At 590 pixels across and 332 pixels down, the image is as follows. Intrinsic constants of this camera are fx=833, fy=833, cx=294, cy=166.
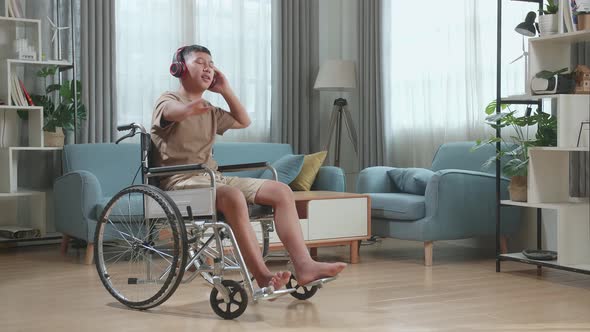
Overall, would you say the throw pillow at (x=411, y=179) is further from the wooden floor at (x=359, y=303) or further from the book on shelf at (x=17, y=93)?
the book on shelf at (x=17, y=93)

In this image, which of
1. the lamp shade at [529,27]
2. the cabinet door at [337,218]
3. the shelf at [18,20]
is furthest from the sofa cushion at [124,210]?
the lamp shade at [529,27]

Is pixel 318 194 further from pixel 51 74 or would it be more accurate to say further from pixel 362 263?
pixel 51 74

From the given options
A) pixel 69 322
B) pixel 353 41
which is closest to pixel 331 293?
pixel 69 322

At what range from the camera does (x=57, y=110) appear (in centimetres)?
527

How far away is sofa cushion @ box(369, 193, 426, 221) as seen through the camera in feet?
15.0

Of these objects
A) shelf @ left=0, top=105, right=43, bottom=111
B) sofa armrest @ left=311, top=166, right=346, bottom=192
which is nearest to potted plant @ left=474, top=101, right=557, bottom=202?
sofa armrest @ left=311, top=166, right=346, bottom=192

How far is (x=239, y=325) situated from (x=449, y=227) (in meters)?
1.96

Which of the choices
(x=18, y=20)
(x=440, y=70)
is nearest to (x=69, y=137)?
(x=18, y=20)

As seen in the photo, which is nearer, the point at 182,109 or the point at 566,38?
the point at 182,109

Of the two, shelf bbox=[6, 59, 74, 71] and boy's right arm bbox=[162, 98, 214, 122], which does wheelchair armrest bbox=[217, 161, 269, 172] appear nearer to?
boy's right arm bbox=[162, 98, 214, 122]

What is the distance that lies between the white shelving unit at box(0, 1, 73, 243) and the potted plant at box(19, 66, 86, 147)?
0.17 feet

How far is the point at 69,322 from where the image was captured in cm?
302

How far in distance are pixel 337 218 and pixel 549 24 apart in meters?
1.54

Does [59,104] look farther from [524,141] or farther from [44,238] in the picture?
[524,141]
